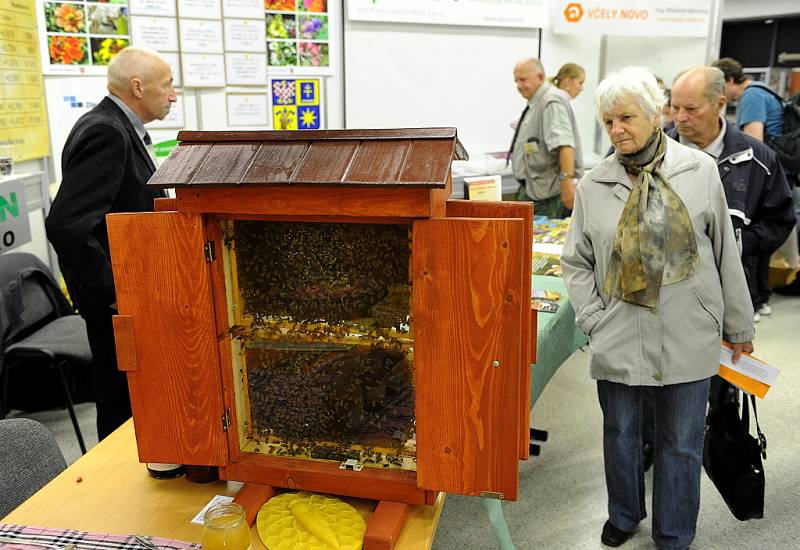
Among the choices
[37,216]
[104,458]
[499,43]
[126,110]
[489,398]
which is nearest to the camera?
[489,398]

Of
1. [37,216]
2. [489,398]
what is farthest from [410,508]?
[37,216]

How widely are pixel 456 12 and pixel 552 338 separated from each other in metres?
3.37

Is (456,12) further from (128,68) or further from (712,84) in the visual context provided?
(128,68)

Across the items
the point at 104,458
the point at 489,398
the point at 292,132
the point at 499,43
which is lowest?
the point at 104,458

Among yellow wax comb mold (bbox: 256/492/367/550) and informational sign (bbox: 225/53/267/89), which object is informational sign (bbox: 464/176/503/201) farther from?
yellow wax comb mold (bbox: 256/492/367/550)

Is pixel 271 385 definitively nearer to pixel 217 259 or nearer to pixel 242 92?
pixel 217 259

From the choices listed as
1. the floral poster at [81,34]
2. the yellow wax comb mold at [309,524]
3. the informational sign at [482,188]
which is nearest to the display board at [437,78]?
the floral poster at [81,34]

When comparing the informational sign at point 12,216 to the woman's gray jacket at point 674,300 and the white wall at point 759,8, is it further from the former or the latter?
the white wall at point 759,8

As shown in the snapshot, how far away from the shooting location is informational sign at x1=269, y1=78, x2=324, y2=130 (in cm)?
454

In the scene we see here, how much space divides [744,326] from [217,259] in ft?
5.12

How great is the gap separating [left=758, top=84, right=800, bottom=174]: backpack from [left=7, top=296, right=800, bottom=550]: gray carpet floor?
1701mm

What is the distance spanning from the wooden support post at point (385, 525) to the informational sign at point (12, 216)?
7.79ft

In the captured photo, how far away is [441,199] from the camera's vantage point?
1.17 m

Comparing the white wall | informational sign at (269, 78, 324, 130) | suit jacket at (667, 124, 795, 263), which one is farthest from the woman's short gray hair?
the white wall
